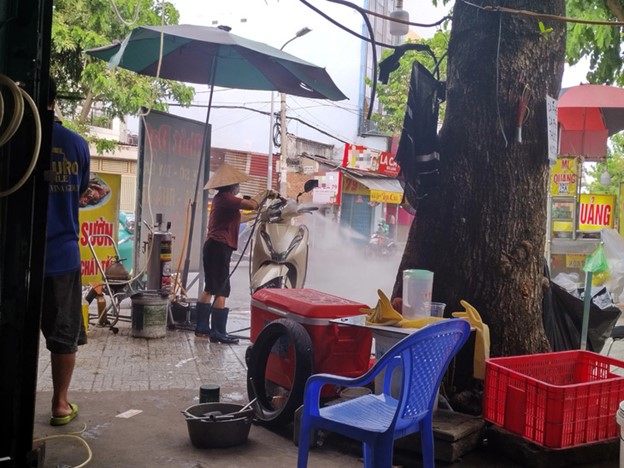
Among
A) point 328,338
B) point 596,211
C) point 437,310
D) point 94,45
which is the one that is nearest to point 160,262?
point 328,338

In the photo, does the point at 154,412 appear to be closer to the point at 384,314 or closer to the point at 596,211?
the point at 384,314

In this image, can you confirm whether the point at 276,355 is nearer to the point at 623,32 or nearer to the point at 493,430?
the point at 493,430

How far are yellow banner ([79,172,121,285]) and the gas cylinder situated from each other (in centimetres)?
146

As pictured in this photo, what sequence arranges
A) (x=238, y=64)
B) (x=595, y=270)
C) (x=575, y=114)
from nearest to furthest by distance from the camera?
1. (x=595, y=270)
2. (x=238, y=64)
3. (x=575, y=114)

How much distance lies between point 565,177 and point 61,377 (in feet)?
33.2

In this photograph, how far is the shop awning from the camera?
2847 centimetres

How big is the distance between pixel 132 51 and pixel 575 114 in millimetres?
7698

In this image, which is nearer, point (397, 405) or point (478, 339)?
point (397, 405)

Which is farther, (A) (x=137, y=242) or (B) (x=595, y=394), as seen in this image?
(A) (x=137, y=242)

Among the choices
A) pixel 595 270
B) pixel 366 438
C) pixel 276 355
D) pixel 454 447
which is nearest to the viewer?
pixel 366 438

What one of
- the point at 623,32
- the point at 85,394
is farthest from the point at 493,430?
the point at 623,32

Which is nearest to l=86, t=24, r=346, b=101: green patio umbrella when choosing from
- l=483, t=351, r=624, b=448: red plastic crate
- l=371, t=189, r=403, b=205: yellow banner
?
l=483, t=351, r=624, b=448: red plastic crate

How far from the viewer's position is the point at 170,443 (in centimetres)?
392

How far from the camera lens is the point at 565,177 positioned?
459 inches
